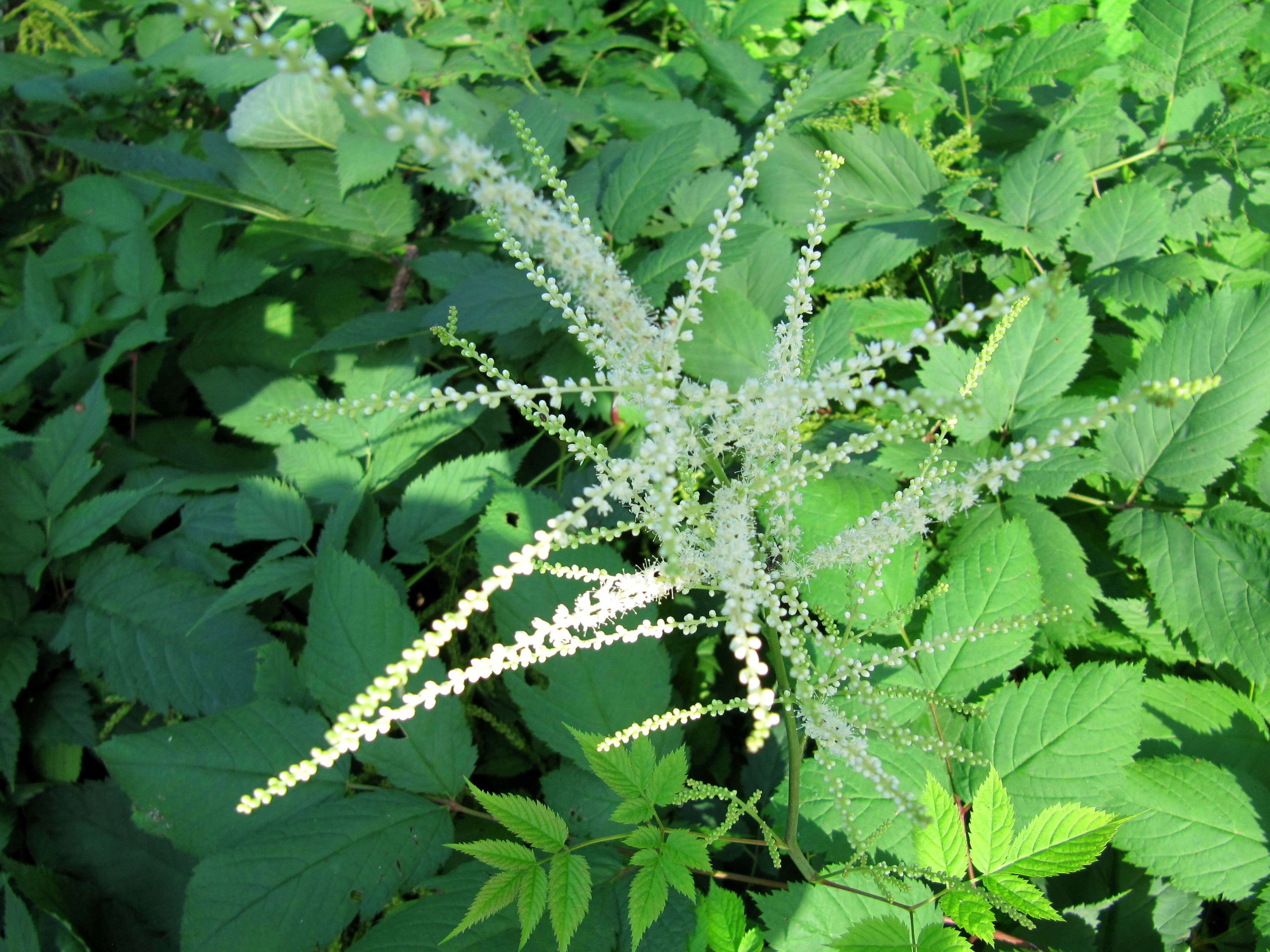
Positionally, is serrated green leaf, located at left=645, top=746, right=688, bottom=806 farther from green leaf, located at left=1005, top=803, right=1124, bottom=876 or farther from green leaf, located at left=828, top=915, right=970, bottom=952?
green leaf, located at left=1005, top=803, right=1124, bottom=876

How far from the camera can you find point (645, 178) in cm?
211

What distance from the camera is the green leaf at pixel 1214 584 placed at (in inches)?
67.1

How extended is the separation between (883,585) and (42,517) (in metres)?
2.61

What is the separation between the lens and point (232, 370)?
2.56 meters

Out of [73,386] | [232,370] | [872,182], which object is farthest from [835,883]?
[73,386]

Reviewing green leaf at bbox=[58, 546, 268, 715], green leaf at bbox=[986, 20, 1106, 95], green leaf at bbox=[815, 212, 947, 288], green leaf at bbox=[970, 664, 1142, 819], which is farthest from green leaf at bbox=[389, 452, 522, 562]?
green leaf at bbox=[986, 20, 1106, 95]

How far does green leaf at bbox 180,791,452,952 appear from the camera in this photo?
1.51 metres

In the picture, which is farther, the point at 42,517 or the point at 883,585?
the point at 42,517

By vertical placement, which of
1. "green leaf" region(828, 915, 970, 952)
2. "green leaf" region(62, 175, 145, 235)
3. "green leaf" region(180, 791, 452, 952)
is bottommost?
"green leaf" region(180, 791, 452, 952)

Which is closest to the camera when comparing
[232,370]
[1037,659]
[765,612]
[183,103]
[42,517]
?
[765,612]

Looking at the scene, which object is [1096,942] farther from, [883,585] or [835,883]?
[883,585]

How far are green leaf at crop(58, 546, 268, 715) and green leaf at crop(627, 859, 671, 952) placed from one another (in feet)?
4.53

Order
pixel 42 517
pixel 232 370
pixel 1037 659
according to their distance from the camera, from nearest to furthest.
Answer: pixel 1037 659, pixel 42 517, pixel 232 370

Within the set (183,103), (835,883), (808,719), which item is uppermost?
(183,103)
